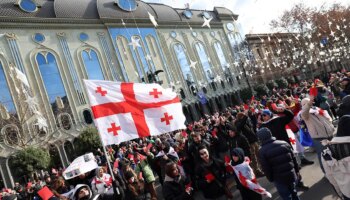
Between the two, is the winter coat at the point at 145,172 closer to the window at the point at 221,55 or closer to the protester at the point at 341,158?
the protester at the point at 341,158

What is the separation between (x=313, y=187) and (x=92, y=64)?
2930 centimetres

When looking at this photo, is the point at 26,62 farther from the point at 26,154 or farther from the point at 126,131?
the point at 126,131

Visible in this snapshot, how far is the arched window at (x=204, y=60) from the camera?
44.5 meters

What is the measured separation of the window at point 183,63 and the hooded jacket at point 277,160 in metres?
36.6

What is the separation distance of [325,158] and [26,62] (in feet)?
92.6

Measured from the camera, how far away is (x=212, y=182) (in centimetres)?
507

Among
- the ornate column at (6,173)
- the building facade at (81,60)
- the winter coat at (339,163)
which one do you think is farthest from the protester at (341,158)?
the ornate column at (6,173)

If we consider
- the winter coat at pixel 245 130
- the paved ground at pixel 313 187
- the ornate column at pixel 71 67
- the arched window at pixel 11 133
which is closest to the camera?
the paved ground at pixel 313 187

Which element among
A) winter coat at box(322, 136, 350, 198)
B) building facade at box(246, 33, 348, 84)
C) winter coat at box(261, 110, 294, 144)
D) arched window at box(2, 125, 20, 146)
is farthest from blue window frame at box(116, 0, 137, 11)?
winter coat at box(322, 136, 350, 198)

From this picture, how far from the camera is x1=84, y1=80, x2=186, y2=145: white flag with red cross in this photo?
4980mm

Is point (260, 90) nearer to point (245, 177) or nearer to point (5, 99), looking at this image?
point (5, 99)

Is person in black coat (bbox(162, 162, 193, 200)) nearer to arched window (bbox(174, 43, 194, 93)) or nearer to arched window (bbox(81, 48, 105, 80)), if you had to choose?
arched window (bbox(81, 48, 105, 80))

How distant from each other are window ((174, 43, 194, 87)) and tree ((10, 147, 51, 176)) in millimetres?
23725

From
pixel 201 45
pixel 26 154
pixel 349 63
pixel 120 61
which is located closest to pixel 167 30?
pixel 201 45
